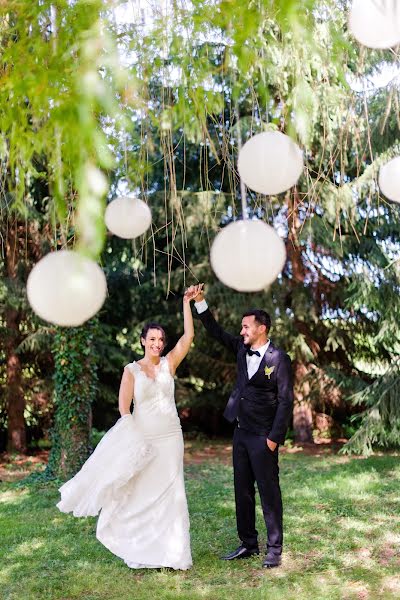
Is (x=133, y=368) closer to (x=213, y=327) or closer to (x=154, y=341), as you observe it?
(x=154, y=341)

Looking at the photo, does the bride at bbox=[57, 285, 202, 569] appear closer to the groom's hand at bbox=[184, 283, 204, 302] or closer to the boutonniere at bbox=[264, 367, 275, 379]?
the groom's hand at bbox=[184, 283, 204, 302]

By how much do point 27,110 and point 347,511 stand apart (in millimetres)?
4771

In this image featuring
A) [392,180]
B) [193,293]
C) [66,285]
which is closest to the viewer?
[66,285]

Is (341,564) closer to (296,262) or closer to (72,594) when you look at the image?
(72,594)

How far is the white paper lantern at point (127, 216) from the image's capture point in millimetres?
2438

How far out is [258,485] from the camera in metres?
4.16

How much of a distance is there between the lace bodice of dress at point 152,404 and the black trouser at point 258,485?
43 cm

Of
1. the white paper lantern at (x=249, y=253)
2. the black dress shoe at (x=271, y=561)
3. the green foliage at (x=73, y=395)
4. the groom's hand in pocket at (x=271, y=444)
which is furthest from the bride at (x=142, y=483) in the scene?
the green foliage at (x=73, y=395)

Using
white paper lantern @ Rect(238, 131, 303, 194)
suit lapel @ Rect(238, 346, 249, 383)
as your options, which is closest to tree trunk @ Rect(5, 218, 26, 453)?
suit lapel @ Rect(238, 346, 249, 383)

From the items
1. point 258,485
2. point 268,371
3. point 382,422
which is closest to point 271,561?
point 258,485

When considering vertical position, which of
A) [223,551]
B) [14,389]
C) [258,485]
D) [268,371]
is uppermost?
[268,371]

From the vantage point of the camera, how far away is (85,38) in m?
1.64

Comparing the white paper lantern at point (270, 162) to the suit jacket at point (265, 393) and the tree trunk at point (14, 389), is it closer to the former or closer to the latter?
the suit jacket at point (265, 393)

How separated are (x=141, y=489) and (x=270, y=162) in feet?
8.95
